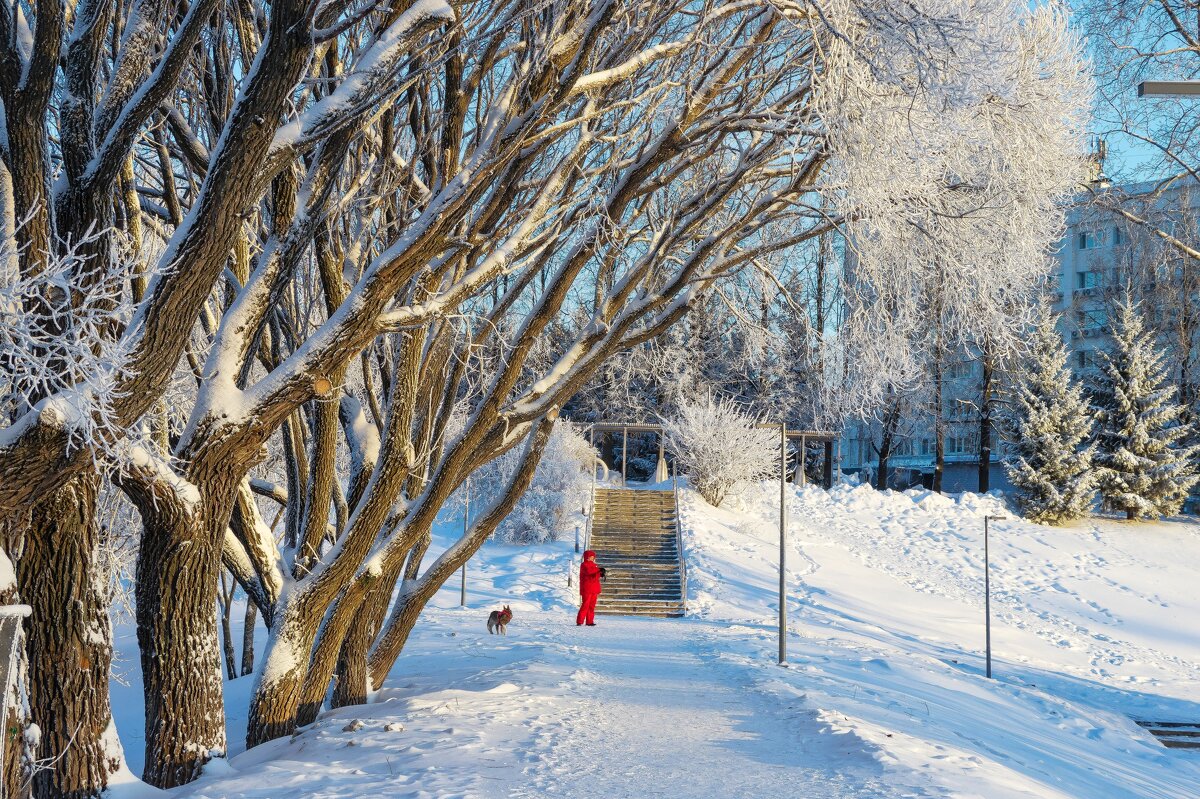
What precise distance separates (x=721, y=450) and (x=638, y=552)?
6076 mm

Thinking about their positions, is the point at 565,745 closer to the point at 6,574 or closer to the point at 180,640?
the point at 180,640

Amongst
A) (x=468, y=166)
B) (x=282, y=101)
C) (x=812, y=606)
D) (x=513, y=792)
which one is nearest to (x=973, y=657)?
(x=812, y=606)

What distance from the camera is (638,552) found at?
26578 millimetres

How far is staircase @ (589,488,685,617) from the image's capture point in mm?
22984

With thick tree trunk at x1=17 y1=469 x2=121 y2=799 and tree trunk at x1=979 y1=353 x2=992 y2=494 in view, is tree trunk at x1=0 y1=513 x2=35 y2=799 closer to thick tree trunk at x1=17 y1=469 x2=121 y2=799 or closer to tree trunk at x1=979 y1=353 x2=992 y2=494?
thick tree trunk at x1=17 y1=469 x2=121 y2=799

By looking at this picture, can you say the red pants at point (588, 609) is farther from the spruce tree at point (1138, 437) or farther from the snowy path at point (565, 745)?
the spruce tree at point (1138, 437)

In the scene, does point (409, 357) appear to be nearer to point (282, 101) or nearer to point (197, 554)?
point (197, 554)

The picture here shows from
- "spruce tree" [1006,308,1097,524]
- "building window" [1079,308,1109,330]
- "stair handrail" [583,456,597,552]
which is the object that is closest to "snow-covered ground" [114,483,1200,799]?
"stair handrail" [583,456,597,552]

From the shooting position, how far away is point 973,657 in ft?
63.5

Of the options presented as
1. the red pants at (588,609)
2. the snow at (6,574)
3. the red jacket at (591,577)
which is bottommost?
the red pants at (588,609)

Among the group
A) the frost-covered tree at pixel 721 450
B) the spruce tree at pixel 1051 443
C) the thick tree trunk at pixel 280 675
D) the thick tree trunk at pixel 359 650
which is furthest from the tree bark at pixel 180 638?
the spruce tree at pixel 1051 443

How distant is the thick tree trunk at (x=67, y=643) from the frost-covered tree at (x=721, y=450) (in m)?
26.3

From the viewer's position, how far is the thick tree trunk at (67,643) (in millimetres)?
5676

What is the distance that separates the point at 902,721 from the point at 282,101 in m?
8.36
